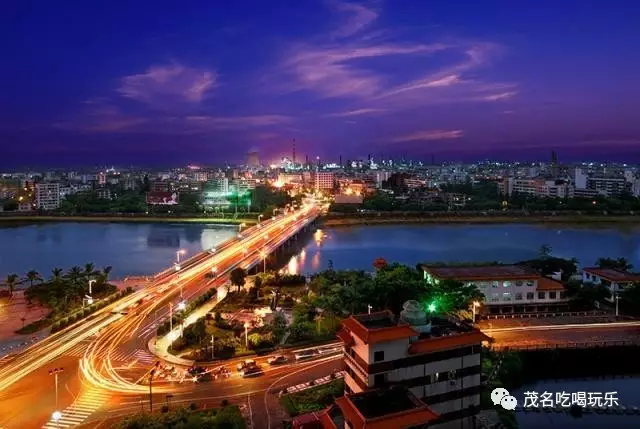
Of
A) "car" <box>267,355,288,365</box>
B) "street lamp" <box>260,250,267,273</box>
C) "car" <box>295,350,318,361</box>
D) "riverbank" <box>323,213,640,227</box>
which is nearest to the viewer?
"car" <box>267,355,288,365</box>

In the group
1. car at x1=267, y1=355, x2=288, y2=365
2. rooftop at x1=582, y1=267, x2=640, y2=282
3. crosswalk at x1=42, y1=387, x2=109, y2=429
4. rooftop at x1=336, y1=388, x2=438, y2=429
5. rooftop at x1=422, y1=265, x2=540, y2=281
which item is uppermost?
rooftop at x1=336, y1=388, x2=438, y2=429

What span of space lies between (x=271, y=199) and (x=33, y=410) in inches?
1300

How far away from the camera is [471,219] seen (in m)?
30.4

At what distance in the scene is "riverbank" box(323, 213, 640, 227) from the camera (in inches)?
1164

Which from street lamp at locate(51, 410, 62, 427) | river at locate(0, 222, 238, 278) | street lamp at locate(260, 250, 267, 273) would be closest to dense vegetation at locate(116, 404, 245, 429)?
street lamp at locate(51, 410, 62, 427)

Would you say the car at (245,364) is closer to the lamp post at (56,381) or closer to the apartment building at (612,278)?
the lamp post at (56,381)

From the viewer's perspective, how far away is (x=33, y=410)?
19.9 feet

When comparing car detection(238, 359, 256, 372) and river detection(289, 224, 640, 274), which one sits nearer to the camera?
car detection(238, 359, 256, 372)

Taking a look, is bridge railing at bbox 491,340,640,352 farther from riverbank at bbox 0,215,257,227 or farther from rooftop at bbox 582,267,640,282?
riverbank at bbox 0,215,257,227

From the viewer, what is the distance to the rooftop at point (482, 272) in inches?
423

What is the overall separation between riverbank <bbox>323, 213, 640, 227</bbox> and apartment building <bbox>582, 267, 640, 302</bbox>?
18093 millimetres

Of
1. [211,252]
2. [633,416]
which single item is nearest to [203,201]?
[211,252]

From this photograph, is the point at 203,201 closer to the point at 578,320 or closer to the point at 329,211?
the point at 329,211

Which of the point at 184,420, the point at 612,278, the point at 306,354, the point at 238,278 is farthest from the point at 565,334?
the point at 238,278
